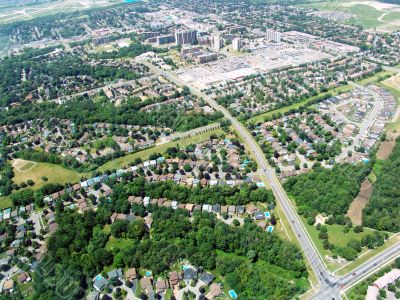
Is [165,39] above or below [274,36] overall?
below

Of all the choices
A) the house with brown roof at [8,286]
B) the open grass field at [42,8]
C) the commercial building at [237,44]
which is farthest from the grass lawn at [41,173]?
the open grass field at [42,8]

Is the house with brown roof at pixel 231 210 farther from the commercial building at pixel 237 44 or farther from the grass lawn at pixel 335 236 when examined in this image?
the commercial building at pixel 237 44

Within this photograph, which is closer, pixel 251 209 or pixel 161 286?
pixel 161 286

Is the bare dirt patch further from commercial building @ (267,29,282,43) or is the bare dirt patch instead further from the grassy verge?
commercial building @ (267,29,282,43)

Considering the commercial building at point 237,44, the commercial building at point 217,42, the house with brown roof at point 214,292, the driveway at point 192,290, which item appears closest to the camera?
the house with brown roof at point 214,292

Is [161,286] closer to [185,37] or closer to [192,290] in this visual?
[192,290]

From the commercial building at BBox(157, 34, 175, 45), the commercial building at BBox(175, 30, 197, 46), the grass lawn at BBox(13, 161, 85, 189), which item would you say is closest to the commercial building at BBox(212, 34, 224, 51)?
the commercial building at BBox(175, 30, 197, 46)

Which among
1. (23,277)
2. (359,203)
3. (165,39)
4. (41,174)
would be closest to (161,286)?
(23,277)
